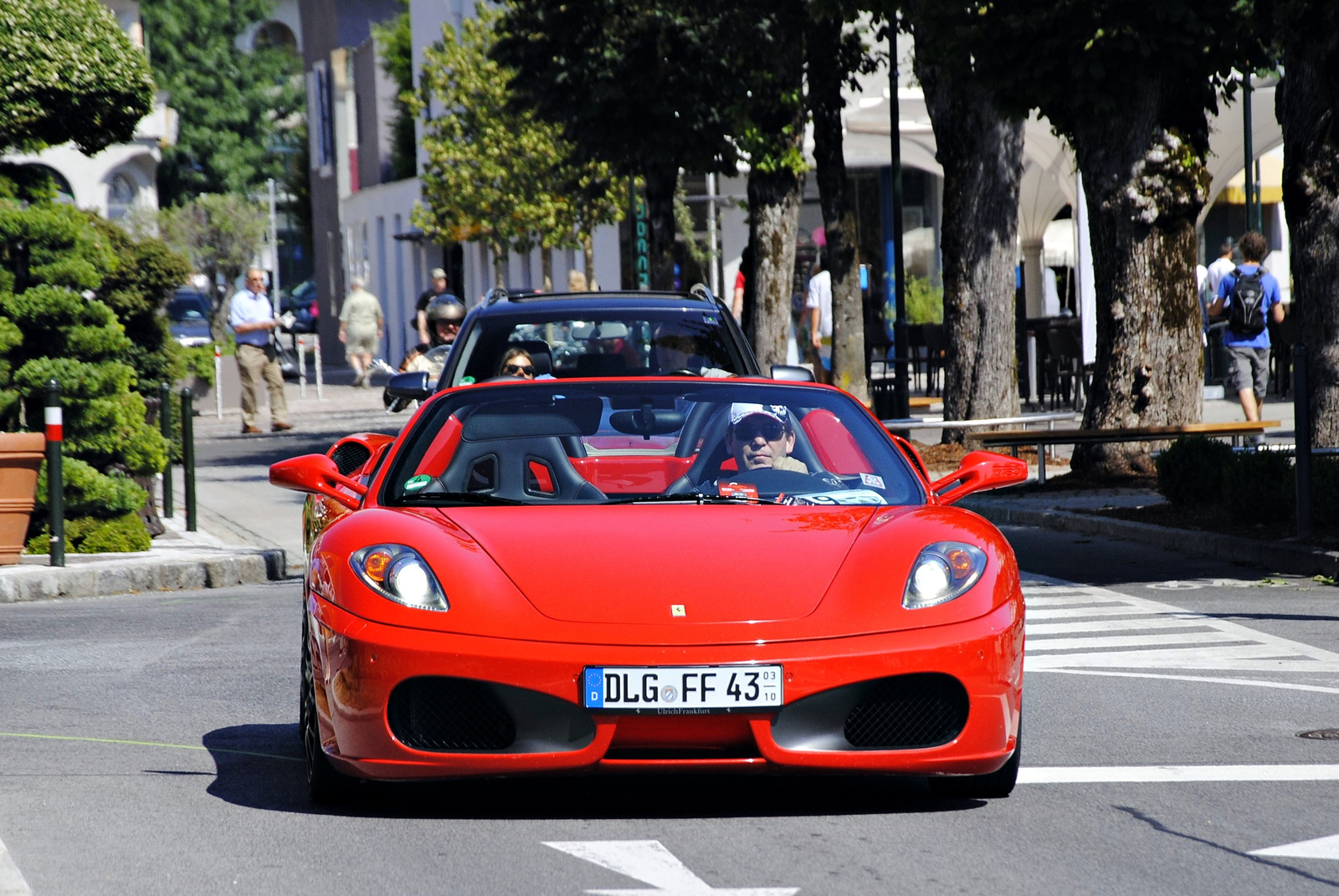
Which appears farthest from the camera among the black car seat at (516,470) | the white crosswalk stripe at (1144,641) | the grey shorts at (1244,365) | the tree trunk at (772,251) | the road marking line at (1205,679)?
the tree trunk at (772,251)

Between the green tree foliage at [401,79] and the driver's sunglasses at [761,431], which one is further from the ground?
the green tree foliage at [401,79]

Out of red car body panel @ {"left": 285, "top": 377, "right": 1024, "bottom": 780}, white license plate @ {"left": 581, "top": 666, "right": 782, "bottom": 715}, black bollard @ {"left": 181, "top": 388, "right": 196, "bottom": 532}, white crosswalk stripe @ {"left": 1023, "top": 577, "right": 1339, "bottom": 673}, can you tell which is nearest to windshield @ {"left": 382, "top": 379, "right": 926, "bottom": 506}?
red car body panel @ {"left": 285, "top": 377, "right": 1024, "bottom": 780}

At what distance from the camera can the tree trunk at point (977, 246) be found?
66.3 ft

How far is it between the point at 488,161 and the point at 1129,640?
1381 inches

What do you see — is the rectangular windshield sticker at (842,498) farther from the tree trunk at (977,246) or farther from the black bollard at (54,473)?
the tree trunk at (977,246)

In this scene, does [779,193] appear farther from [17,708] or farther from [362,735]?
[362,735]

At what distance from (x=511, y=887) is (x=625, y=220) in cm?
3564

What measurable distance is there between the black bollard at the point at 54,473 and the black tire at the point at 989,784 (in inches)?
329

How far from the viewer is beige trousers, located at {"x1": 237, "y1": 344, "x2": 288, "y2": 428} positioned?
28.0 m

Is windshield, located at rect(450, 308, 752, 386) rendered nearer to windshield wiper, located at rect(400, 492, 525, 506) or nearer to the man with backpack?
windshield wiper, located at rect(400, 492, 525, 506)

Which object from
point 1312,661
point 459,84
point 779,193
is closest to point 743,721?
point 1312,661

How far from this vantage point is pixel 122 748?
7172 millimetres

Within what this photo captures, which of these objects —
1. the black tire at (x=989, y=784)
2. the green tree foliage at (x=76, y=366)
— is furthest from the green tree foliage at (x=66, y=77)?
the black tire at (x=989, y=784)

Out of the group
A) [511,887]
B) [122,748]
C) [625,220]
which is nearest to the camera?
[511,887]
